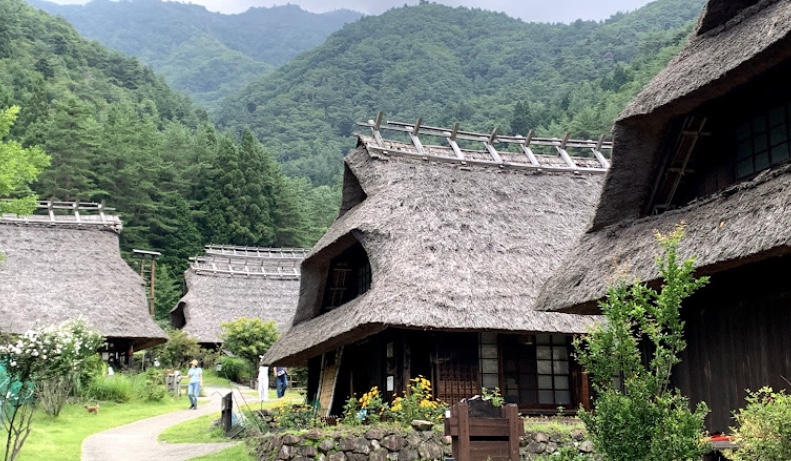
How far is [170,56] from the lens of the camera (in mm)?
156500

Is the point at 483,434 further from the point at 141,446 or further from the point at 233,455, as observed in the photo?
the point at 141,446

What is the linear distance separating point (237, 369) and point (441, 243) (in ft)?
70.3

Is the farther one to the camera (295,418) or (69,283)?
(69,283)

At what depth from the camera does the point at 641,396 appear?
27.4 ft

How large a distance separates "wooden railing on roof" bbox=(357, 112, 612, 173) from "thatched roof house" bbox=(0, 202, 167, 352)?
14179 millimetres

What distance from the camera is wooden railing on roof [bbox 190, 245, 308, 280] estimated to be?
47.2 meters

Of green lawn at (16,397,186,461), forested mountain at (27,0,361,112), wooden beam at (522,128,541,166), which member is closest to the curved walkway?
green lawn at (16,397,186,461)

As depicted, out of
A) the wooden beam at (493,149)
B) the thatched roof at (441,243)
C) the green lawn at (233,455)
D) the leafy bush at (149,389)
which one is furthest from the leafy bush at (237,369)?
the green lawn at (233,455)

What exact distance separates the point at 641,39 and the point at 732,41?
85138 mm

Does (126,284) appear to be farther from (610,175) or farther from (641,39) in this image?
(641,39)

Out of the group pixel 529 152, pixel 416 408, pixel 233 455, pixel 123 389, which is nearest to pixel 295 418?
pixel 233 455

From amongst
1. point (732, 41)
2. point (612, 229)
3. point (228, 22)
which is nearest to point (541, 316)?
point (612, 229)

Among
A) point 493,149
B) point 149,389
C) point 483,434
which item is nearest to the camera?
point 483,434

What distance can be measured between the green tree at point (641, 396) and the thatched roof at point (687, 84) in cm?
345
